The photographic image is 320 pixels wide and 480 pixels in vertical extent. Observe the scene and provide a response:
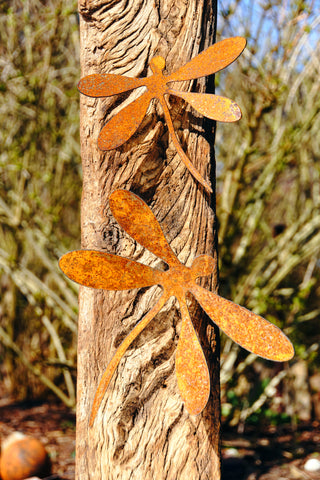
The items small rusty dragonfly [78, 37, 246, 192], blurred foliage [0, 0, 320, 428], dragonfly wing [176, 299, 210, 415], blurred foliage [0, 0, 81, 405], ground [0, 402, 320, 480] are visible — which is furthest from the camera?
blurred foliage [0, 0, 81, 405]

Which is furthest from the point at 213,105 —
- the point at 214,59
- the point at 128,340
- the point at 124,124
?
the point at 128,340

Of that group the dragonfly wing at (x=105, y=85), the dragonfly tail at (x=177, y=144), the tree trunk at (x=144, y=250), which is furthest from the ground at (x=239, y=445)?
the dragonfly wing at (x=105, y=85)

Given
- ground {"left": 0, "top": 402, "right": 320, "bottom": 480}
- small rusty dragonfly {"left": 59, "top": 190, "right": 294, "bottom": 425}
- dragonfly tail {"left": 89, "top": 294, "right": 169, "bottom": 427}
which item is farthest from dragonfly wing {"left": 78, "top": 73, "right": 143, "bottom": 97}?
ground {"left": 0, "top": 402, "right": 320, "bottom": 480}

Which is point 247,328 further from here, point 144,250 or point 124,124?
point 124,124

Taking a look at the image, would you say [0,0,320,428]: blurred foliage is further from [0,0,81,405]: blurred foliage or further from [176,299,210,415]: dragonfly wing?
[176,299,210,415]: dragonfly wing

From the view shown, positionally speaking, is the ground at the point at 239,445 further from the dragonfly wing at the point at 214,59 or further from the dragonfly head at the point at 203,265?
the dragonfly wing at the point at 214,59

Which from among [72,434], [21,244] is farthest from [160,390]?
[21,244]
